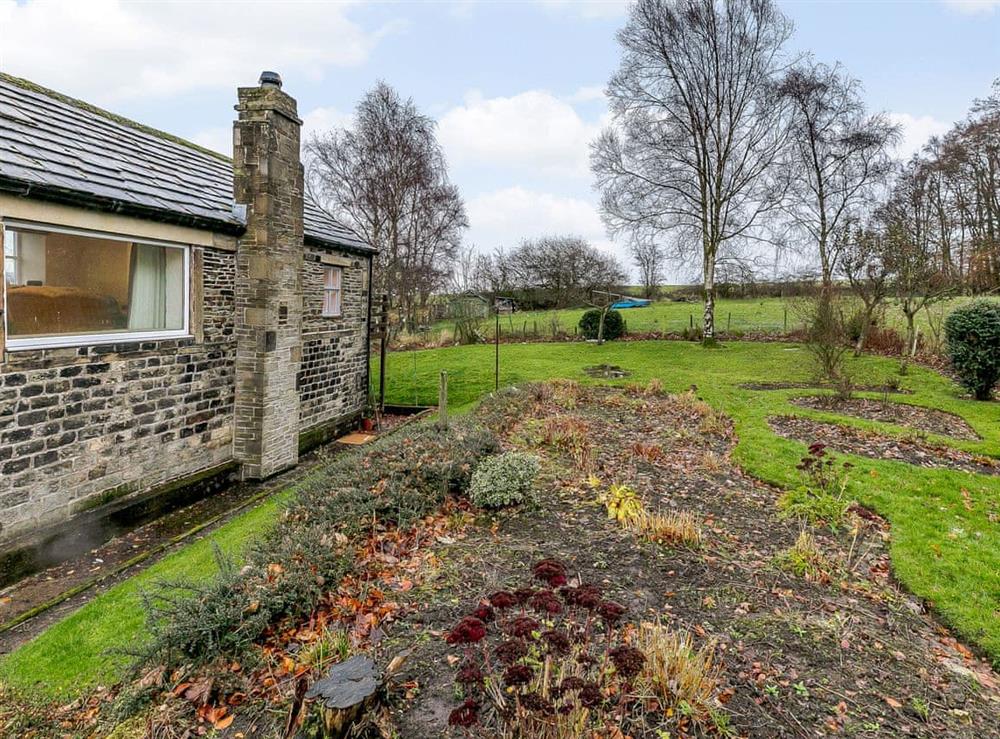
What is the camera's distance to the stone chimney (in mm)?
8695

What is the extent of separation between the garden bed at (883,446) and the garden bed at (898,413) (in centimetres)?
102

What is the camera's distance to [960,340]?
12.1 m

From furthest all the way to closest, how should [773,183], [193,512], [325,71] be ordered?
[773,183], [325,71], [193,512]

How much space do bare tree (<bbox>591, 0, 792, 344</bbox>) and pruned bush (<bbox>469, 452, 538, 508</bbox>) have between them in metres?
17.5

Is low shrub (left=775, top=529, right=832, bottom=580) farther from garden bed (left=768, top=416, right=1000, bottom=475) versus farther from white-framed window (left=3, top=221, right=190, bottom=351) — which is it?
white-framed window (left=3, top=221, right=190, bottom=351)

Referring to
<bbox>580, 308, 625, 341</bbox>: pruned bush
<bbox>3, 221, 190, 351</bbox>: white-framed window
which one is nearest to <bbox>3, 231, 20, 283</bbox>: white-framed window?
<bbox>3, 221, 190, 351</bbox>: white-framed window

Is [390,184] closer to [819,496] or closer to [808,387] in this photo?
[808,387]

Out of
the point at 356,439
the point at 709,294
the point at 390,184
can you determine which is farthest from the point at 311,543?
the point at 390,184

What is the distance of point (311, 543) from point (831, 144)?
2502cm

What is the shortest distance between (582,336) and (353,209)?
1305 cm

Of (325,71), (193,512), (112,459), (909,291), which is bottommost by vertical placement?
(193,512)

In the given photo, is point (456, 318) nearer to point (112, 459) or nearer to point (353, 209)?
point (353, 209)

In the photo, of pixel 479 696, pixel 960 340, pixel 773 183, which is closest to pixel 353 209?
pixel 773 183

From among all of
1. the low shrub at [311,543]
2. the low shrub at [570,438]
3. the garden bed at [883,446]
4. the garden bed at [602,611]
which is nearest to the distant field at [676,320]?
the garden bed at [883,446]
